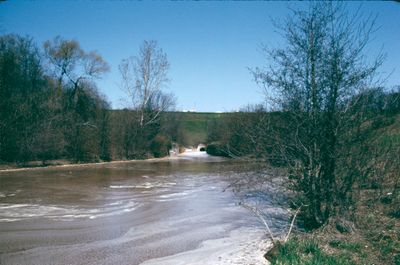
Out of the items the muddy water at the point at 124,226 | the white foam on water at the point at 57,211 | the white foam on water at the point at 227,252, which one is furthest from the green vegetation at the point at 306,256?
the white foam on water at the point at 57,211

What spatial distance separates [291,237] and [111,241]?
13.9 feet

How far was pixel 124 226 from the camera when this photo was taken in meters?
9.85

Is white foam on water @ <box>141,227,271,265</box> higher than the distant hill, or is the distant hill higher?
the distant hill

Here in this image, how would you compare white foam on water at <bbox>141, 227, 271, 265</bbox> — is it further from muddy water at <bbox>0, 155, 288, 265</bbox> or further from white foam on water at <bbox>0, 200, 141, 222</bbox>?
white foam on water at <bbox>0, 200, 141, 222</bbox>

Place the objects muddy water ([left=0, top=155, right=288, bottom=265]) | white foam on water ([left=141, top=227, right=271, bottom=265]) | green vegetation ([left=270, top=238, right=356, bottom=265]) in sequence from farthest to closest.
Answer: muddy water ([left=0, top=155, right=288, bottom=265]) < white foam on water ([left=141, top=227, right=271, bottom=265]) < green vegetation ([left=270, top=238, right=356, bottom=265])

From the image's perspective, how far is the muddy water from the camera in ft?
24.3

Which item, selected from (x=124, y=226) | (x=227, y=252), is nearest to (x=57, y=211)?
(x=124, y=226)

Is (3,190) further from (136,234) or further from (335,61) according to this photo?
(335,61)

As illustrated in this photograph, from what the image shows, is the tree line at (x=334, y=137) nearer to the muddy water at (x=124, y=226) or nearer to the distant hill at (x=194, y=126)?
the muddy water at (x=124, y=226)

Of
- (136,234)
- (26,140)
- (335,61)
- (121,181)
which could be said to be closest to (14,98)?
(26,140)

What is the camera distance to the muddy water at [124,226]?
741cm

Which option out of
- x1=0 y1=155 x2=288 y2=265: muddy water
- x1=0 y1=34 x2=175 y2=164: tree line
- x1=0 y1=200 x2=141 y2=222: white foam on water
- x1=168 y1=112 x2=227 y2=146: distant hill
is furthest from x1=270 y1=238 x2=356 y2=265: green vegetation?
x1=168 y1=112 x2=227 y2=146: distant hill

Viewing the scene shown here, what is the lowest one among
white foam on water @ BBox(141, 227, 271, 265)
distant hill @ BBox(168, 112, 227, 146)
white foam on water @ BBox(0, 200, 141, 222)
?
white foam on water @ BBox(141, 227, 271, 265)

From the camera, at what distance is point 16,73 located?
29.6m
